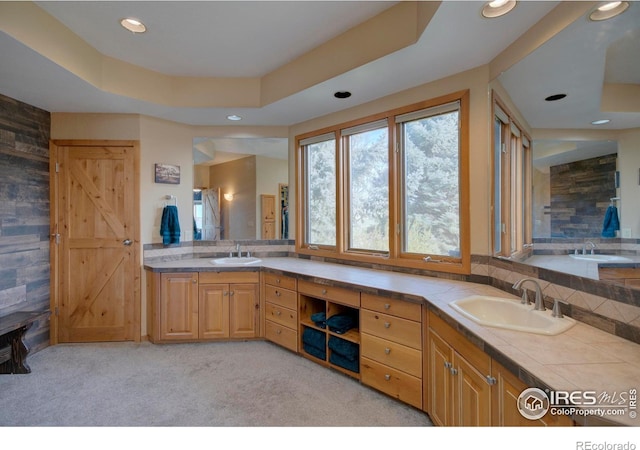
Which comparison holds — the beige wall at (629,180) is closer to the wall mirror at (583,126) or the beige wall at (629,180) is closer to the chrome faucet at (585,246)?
the wall mirror at (583,126)

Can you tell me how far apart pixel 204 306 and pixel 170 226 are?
950 mm

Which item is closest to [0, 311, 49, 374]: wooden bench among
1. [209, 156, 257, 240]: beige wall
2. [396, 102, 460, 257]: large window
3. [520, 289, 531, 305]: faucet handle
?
[209, 156, 257, 240]: beige wall

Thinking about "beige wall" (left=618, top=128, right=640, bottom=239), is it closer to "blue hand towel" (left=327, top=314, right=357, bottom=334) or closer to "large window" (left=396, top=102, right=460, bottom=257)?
"large window" (left=396, top=102, right=460, bottom=257)

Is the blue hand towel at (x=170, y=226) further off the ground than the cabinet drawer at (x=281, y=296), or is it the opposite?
the blue hand towel at (x=170, y=226)

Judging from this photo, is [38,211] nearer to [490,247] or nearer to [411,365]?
[411,365]

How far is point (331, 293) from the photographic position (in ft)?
8.38

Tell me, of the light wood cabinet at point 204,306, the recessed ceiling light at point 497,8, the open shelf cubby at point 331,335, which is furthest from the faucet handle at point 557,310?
the light wood cabinet at point 204,306

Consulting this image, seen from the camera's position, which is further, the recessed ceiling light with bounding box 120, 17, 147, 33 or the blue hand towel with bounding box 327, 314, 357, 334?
the blue hand towel with bounding box 327, 314, 357, 334

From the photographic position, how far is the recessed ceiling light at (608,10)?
1.32 meters

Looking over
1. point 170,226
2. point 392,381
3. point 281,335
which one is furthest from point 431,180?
point 170,226

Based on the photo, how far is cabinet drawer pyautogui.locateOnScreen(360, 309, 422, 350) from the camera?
201 cm

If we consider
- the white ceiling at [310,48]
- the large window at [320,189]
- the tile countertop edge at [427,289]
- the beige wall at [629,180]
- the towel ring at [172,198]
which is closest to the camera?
the tile countertop edge at [427,289]

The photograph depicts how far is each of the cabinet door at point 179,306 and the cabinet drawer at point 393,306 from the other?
5.94ft

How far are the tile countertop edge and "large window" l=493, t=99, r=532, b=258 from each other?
0.36 m
